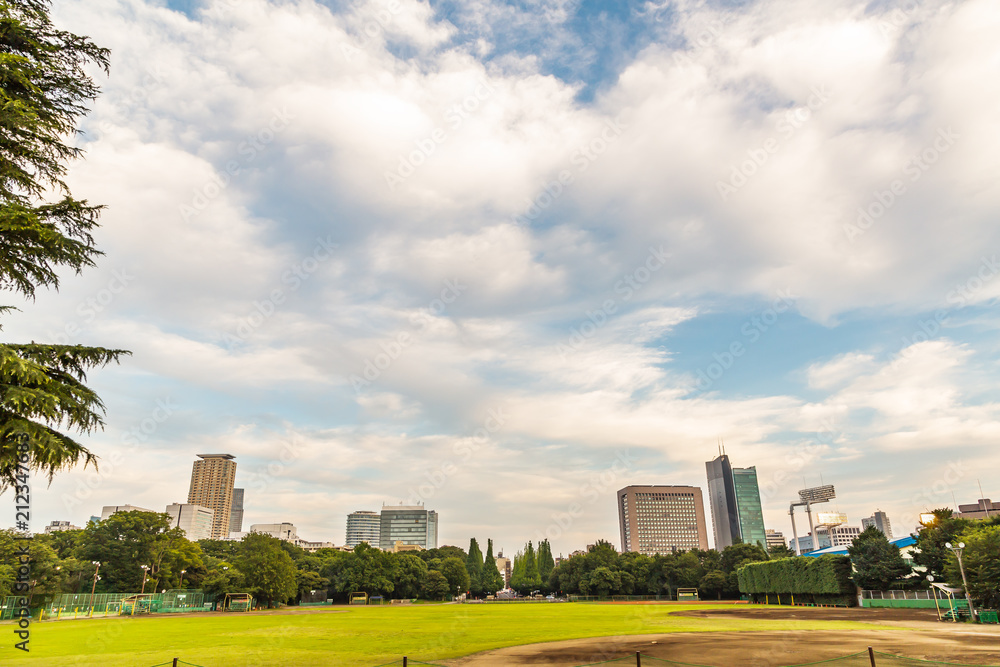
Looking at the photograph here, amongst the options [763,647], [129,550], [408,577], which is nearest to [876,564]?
[763,647]

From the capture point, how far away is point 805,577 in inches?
2697

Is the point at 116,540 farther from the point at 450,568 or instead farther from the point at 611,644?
the point at 611,644

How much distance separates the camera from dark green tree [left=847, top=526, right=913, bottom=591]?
58.1 meters

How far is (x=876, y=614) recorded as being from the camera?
48.1 m

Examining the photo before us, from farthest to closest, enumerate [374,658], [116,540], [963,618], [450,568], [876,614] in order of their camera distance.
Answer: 1. [450,568]
2. [116,540]
3. [876,614]
4. [963,618]
5. [374,658]

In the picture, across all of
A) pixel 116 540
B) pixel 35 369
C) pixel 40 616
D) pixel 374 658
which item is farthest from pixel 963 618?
pixel 116 540

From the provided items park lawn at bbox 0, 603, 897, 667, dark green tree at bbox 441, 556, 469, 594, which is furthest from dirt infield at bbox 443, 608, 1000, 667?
dark green tree at bbox 441, 556, 469, 594

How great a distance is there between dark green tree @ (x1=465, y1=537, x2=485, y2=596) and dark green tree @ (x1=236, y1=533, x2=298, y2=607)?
228 ft

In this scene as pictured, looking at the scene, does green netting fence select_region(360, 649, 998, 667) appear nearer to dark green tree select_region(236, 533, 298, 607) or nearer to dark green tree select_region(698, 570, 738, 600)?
dark green tree select_region(236, 533, 298, 607)

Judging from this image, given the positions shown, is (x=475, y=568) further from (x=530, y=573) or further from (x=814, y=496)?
(x=814, y=496)

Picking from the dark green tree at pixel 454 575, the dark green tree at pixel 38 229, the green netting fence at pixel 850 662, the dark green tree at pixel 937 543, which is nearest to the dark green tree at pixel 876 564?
the dark green tree at pixel 937 543

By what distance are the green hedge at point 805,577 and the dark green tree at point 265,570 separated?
231 ft

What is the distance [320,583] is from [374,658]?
88.2 metres

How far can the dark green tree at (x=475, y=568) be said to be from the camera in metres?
146
